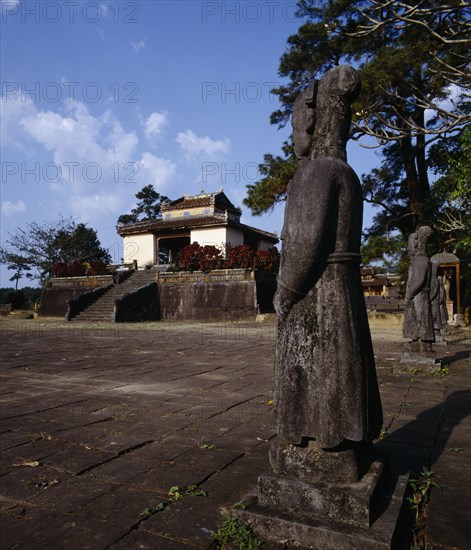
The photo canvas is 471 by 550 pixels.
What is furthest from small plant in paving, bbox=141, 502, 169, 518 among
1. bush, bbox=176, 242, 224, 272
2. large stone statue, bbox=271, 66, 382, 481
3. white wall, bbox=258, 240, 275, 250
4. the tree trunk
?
white wall, bbox=258, 240, 275, 250

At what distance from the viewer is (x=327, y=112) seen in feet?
6.93

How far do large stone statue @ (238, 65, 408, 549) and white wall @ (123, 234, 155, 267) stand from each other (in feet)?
93.6

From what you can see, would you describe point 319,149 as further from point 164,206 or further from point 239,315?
point 164,206

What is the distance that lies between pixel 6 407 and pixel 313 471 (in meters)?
3.24

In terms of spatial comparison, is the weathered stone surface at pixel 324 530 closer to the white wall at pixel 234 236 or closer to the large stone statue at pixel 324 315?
the large stone statue at pixel 324 315

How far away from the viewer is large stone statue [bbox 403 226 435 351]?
6266 millimetres

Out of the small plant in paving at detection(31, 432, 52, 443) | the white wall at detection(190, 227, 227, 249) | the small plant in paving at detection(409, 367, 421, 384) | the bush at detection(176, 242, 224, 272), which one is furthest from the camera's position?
the white wall at detection(190, 227, 227, 249)

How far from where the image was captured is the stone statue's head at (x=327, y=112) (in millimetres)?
2090

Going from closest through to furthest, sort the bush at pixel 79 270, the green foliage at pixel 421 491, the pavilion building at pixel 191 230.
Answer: the green foliage at pixel 421 491
the bush at pixel 79 270
the pavilion building at pixel 191 230

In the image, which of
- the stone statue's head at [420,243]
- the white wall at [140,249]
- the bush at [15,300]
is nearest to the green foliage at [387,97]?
the stone statue's head at [420,243]

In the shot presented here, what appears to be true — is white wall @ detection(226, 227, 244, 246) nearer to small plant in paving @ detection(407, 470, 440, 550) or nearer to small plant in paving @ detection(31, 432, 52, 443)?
small plant in paving @ detection(31, 432, 52, 443)

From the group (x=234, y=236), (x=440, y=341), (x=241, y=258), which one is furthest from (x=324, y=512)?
(x=234, y=236)

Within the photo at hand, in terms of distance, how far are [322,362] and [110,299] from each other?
2162cm

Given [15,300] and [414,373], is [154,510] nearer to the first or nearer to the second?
[414,373]
